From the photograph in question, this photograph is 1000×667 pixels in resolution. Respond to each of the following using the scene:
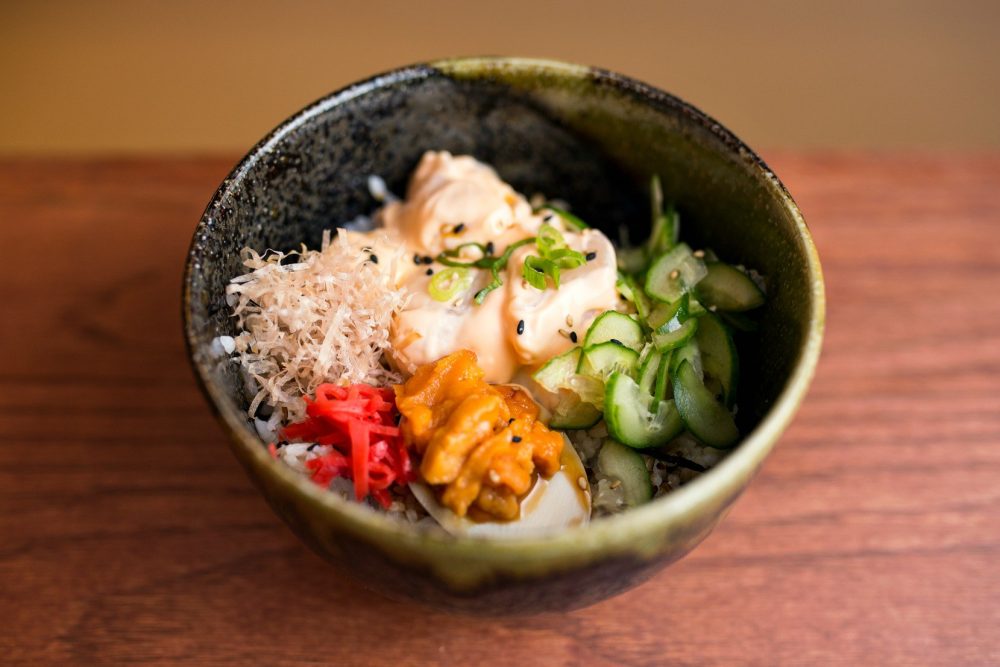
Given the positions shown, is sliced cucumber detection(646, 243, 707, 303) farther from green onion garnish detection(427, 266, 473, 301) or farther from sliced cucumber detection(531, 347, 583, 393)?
green onion garnish detection(427, 266, 473, 301)

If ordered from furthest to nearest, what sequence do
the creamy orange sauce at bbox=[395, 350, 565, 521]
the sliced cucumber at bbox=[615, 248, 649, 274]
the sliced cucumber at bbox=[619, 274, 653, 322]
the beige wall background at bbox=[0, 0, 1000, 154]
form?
the beige wall background at bbox=[0, 0, 1000, 154] → the sliced cucumber at bbox=[615, 248, 649, 274] → the sliced cucumber at bbox=[619, 274, 653, 322] → the creamy orange sauce at bbox=[395, 350, 565, 521]

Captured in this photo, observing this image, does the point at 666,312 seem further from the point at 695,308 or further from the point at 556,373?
the point at 556,373

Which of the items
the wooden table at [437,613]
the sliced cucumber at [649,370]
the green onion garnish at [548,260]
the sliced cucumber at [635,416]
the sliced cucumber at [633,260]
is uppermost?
the green onion garnish at [548,260]

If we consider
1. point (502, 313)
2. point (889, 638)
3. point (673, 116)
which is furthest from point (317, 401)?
point (889, 638)

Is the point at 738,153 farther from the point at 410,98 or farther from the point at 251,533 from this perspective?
the point at 251,533

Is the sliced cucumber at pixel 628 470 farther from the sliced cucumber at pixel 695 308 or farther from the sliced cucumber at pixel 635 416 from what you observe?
the sliced cucumber at pixel 695 308

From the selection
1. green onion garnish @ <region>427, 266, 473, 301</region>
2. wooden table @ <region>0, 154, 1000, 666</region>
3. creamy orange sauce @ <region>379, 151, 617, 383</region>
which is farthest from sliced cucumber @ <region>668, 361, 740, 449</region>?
green onion garnish @ <region>427, 266, 473, 301</region>

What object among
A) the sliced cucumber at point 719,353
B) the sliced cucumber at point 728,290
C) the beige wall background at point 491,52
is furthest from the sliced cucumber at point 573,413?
the beige wall background at point 491,52
